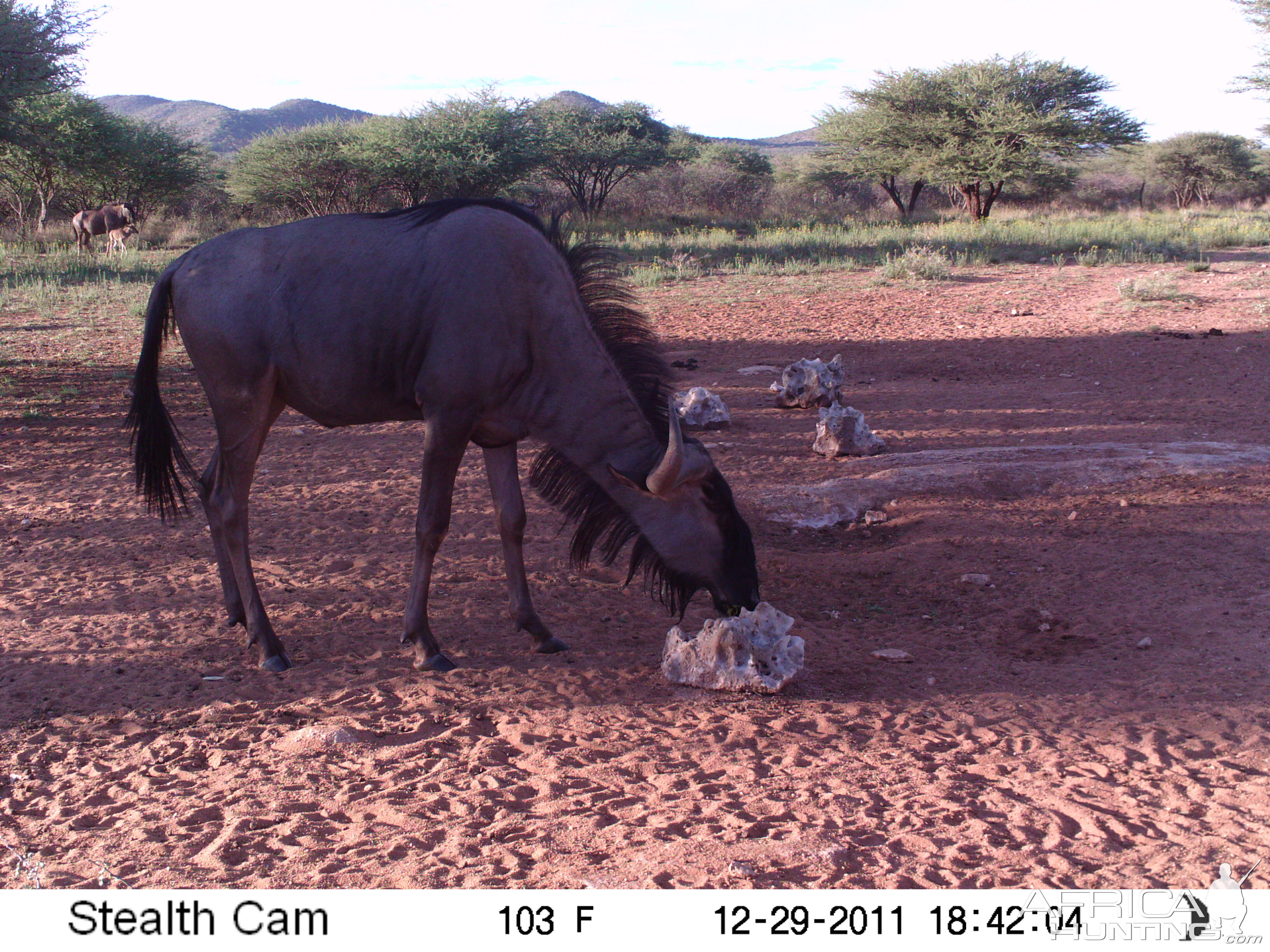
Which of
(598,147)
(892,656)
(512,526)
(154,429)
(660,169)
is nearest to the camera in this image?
(892,656)

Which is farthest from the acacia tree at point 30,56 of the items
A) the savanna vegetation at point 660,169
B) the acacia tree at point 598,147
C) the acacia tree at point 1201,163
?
the acacia tree at point 1201,163

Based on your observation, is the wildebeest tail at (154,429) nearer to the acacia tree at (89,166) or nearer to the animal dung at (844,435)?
the animal dung at (844,435)

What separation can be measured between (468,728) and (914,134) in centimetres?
3242

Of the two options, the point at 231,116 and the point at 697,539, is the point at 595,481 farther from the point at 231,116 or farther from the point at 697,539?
the point at 231,116

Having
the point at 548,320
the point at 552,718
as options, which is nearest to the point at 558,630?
the point at 552,718

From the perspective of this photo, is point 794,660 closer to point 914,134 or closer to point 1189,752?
point 1189,752

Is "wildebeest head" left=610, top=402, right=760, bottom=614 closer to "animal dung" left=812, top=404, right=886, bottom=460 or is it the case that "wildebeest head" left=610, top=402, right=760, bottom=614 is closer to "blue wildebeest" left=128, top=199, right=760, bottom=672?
"blue wildebeest" left=128, top=199, right=760, bottom=672

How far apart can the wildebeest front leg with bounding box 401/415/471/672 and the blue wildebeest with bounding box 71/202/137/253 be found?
75.1 ft

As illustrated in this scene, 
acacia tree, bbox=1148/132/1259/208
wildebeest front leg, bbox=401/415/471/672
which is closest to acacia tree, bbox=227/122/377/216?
wildebeest front leg, bbox=401/415/471/672

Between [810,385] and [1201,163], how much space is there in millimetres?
41984

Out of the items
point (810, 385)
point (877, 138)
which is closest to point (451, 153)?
point (877, 138)

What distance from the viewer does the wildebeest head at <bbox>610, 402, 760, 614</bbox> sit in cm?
385

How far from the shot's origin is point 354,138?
28641 millimetres

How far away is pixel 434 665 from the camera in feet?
13.2
